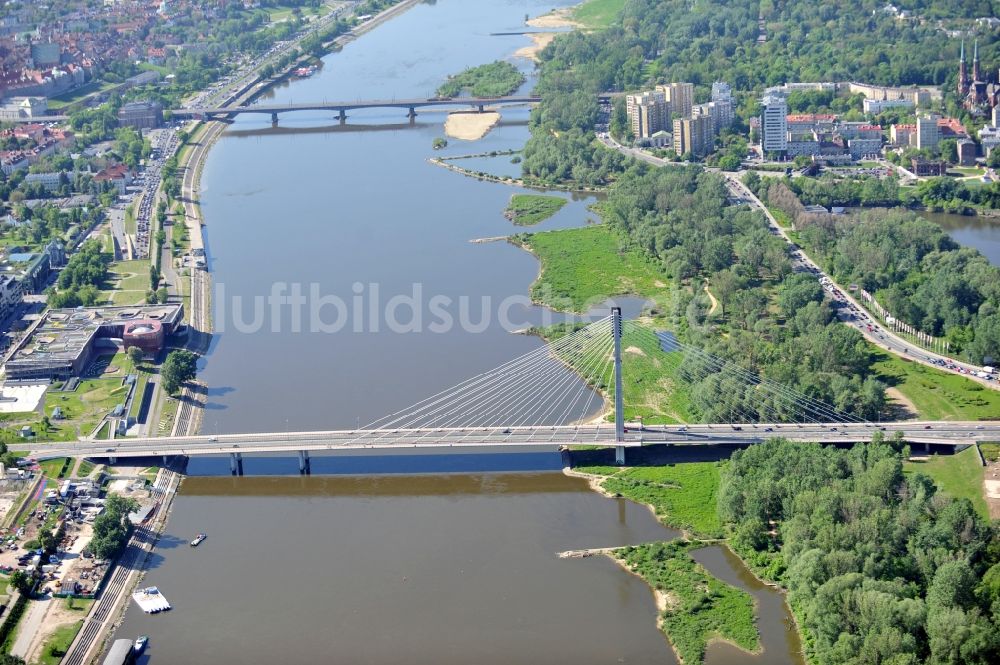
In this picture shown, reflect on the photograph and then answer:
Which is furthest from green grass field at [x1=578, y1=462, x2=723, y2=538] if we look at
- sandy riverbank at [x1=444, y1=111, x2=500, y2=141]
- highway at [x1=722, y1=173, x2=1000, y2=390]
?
sandy riverbank at [x1=444, y1=111, x2=500, y2=141]

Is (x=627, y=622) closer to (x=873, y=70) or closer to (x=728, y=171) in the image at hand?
(x=728, y=171)

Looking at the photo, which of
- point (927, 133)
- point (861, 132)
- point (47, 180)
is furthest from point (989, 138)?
point (47, 180)

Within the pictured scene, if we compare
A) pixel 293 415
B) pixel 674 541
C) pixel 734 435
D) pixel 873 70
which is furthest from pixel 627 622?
pixel 873 70

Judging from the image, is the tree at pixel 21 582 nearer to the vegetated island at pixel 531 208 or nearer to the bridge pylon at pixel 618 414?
the bridge pylon at pixel 618 414

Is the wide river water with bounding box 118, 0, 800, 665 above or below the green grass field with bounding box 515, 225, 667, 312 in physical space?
below

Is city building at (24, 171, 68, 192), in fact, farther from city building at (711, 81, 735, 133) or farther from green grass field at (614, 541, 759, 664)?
green grass field at (614, 541, 759, 664)

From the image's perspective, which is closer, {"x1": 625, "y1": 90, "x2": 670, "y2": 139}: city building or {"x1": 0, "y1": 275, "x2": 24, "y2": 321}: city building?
{"x1": 0, "y1": 275, "x2": 24, "y2": 321}: city building
